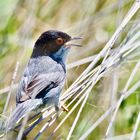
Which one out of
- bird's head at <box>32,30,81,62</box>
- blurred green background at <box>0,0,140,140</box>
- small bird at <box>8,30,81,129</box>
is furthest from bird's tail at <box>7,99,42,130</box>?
bird's head at <box>32,30,81,62</box>

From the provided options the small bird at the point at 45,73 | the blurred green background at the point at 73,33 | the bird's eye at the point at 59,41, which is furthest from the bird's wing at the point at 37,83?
the bird's eye at the point at 59,41

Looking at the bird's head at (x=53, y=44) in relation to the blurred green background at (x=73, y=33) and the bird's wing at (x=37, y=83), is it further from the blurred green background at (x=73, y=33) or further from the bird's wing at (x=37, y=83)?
the bird's wing at (x=37, y=83)

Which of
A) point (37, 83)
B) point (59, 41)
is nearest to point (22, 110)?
point (37, 83)

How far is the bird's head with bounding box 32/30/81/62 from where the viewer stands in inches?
198

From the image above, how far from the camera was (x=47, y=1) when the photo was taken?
5.24 m

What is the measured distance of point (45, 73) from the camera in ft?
16.3

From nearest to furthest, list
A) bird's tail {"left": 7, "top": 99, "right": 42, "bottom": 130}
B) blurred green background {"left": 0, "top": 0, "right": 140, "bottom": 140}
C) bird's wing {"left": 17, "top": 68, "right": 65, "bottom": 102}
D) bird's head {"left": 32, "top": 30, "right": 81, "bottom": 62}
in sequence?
bird's tail {"left": 7, "top": 99, "right": 42, "bottom": 130}, bird's wing {"left": 17, "top": 68, "right": 65, "bottom": 102}, blurred green background {"left": 0, "top": 0, "right": 140, "bottom": 140}, bird's head {"left": 32, "top": 30, "right": 81, "bottom": 62}

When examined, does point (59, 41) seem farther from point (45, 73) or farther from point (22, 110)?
point (22, 110)

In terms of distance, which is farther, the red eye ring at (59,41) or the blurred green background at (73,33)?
the red eye ring at (59,41)

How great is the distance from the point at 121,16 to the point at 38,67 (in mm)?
1017

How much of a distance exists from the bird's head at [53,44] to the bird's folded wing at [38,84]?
10.8 inches

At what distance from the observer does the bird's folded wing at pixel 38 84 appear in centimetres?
448

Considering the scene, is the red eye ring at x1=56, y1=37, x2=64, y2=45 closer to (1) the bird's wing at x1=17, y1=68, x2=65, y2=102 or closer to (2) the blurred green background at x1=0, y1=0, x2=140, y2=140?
(2) the blurred green background at x1=0, y1=0, x2=140, y2=140

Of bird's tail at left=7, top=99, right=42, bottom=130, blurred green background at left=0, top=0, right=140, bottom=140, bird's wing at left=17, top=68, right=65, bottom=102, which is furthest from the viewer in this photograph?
blurred green background at left=0, top=0, right=140, bottom=140
